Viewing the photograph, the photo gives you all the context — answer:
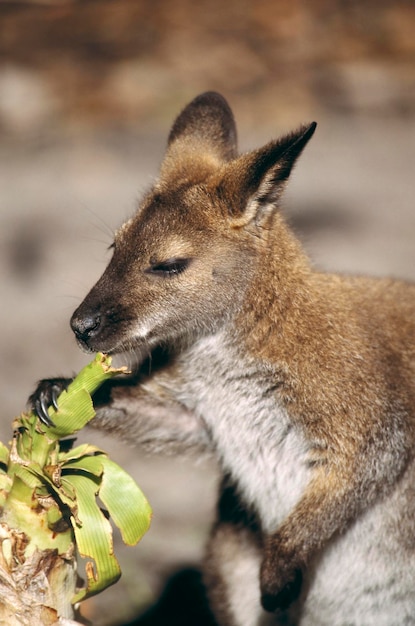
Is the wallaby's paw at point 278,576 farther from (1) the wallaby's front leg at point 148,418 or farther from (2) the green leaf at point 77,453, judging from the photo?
(2) the green leaf at point 77,453

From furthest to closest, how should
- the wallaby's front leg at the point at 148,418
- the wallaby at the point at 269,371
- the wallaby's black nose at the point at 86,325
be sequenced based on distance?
the wallaby's front leg at the point at 148,418 → the wallaby at the point at 269,371 → the wallaby's black nose at the point at 86,325

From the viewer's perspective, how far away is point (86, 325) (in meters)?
3.13

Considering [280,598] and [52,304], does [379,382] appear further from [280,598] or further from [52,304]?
[52,304]

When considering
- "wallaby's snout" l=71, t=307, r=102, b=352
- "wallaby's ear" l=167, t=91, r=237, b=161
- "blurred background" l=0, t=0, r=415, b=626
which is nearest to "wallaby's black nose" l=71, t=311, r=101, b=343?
"wallaby's snout" l=71, t=307, r=102, b=352

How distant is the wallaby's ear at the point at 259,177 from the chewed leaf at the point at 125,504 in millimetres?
1054

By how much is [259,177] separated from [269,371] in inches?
28.8

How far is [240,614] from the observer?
13.0 ft

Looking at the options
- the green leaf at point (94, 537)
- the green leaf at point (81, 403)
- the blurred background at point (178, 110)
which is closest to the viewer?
the green leaf at point (94, 537)

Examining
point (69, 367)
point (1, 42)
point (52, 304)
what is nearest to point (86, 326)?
point (69, 367)

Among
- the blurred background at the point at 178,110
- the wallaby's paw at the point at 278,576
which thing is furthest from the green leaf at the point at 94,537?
the blurred background at the point at 178,110

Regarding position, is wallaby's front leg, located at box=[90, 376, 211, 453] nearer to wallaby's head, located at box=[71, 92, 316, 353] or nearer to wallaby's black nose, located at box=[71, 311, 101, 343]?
wallaby's head, located at box=[71, 92, 316, 353]

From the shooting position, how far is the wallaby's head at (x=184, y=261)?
10.5ft

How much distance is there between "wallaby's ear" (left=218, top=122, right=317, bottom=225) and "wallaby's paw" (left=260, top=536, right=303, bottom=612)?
49.3 inches

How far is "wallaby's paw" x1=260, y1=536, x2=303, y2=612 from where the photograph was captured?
3314 mm
